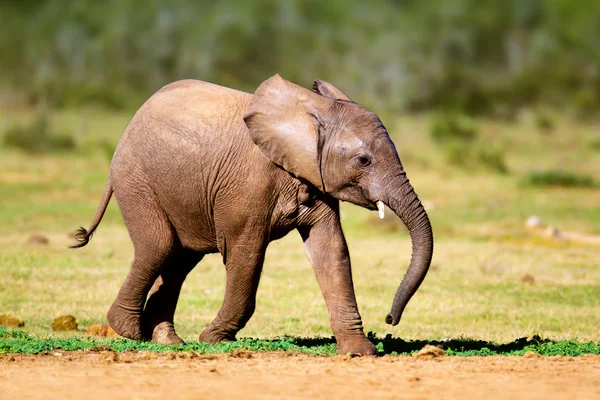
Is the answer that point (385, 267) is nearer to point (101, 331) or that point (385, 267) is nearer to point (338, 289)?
point (101, 331)

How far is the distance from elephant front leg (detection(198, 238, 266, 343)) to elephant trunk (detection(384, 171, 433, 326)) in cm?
118

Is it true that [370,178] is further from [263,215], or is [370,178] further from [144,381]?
[144,381]

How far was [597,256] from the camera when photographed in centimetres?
1606

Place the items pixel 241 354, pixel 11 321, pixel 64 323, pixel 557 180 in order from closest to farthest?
1. pixel 241 354
2. pixel 64 323
3. pixel 11 321
4. pixel 557 180

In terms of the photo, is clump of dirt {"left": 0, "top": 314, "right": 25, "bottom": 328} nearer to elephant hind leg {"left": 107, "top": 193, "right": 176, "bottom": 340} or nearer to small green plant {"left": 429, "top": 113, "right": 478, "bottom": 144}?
elephant hind leg {"left": 107, "top": 193, "right": 176, "bottom": 340}

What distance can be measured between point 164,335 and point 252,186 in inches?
71.0

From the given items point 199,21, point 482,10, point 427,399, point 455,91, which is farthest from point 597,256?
point 199,21

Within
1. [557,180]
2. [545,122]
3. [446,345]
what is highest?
[545,122]

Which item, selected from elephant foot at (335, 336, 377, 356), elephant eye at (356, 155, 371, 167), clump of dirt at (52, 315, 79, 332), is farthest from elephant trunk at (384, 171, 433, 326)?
clump of dirt at (52, 315, 79, 332)

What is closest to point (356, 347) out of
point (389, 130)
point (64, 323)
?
point (64, 323)

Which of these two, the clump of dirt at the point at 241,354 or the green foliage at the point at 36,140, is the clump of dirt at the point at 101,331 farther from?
the green foliage at the point at 36,140

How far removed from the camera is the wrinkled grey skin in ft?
27.7

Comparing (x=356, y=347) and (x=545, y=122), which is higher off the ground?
(x=545, y=122)

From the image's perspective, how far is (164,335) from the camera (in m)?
9.64
